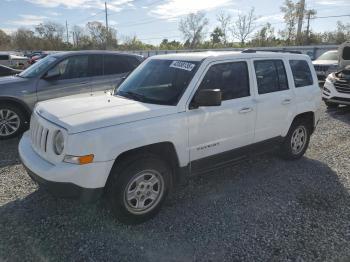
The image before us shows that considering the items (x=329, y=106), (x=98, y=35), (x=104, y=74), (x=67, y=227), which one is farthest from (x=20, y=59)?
(x=98, y=35)

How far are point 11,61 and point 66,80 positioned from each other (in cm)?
1863

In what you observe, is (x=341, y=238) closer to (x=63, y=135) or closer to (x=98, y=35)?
(x=63, y=135)

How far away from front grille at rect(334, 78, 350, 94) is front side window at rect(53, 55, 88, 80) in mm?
7063

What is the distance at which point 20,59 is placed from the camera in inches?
923

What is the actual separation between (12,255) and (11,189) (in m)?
1.47

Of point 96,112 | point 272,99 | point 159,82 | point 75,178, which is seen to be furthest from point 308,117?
point 75,178

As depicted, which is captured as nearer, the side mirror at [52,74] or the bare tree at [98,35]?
the side mirror at [52,74]

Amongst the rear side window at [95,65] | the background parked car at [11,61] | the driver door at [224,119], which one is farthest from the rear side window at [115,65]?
the background parked car at [11,61]

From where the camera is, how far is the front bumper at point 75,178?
2889 millimetres

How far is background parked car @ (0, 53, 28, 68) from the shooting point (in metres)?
21.5

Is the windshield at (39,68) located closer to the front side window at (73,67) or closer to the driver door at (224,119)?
the front side window at (73,67)

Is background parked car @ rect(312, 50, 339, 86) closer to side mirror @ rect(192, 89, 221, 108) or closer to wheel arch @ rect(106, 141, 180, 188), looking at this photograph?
side mirror @ rect(192, 89, 221, 108)

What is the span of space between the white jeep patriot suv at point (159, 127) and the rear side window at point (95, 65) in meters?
3.12

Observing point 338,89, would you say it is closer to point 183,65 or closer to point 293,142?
point 293,142
